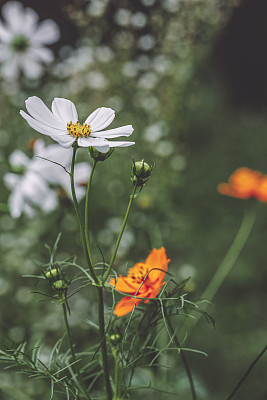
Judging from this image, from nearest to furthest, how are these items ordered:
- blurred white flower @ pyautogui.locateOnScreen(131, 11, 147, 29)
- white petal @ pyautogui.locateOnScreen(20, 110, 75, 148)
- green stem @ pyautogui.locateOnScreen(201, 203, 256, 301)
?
white petal @ pyautogui.locateOnScreen(20, 110, 75, 148) → green stem @ pyautogui.locateOnScreen(201, 203, 256, 301) → blurred white flower @ pyautogui.locateOnScreen(131, 11, 147, 29)

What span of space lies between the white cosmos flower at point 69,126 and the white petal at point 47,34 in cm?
72

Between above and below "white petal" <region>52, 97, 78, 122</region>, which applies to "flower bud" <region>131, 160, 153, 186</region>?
below

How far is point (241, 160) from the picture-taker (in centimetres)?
215

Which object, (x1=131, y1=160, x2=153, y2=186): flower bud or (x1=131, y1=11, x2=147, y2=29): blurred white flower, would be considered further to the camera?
(x1=131, y1=11, x2=147, y2=29): blurred white flower

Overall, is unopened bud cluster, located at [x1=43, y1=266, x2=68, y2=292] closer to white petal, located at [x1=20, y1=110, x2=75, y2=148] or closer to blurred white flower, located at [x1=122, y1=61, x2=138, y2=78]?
white petal, located at [x1=20, y1=110, x2=75, y2=148]

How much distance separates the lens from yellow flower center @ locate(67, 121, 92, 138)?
31 cm

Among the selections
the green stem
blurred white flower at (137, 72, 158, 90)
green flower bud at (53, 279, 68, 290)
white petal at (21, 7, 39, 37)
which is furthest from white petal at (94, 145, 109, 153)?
blurred white flower at (137, 72, 158, 90)

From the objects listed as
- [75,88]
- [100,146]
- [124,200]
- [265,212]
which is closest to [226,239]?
[265,212]

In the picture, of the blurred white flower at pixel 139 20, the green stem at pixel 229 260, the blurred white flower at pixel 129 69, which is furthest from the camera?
the blurred white flower at pixel 129 69

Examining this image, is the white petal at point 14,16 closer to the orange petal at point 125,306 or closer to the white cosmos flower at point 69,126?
the white cosmos flower at point 69,126

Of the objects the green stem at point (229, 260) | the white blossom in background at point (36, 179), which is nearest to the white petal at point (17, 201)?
the white blossom in background at point (36, 179)

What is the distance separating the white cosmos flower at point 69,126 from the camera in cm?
28

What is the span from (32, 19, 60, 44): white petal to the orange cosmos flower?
2.57 feet

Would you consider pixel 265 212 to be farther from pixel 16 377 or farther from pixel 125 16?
pixel 16 377
